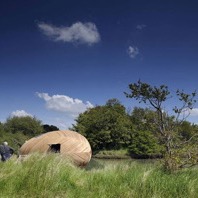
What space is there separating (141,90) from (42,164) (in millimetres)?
10637

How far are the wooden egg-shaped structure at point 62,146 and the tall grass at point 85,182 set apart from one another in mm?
13855

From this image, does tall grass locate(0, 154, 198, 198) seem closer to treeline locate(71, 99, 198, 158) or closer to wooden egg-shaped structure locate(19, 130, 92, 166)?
wooden egg-shaped structure locate(19, 130, 92, 166)

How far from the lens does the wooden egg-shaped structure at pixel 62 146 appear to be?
2402 centimetres

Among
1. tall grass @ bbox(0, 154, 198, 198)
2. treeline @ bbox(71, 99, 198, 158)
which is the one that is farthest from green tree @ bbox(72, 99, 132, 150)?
tall grass @ bbox(0, 154, 198, 198)

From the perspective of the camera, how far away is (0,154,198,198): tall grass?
8.64 meters

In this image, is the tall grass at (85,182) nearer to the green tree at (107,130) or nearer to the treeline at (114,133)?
the treeline at (114,133)

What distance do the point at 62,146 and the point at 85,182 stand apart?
15183 millimetres

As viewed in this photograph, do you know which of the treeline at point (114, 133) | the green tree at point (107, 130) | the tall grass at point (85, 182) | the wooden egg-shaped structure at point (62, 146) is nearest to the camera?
the tall grass at point (85, 182)

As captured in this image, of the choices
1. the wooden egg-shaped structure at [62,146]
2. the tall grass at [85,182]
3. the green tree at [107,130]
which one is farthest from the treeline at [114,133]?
the tall grass at [85,182]

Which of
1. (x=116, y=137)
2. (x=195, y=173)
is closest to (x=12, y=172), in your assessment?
(x=195, y=173)

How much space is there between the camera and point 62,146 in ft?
80.2

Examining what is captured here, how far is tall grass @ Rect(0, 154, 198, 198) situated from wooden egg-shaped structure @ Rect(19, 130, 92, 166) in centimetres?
1386

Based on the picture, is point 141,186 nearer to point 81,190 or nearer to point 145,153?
point 81,190

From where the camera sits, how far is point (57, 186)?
8789 millimetres
